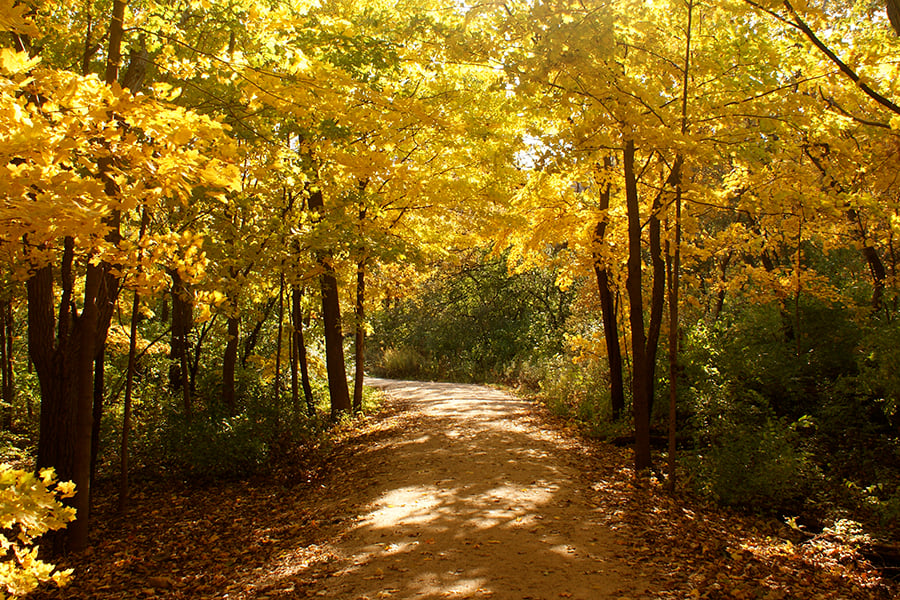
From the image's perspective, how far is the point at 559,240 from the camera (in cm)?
946

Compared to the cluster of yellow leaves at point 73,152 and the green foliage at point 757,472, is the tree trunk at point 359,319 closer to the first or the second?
the green foliage at point 757,472

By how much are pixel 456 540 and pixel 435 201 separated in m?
6.22

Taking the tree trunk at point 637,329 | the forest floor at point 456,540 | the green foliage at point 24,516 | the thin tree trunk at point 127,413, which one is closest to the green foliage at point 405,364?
the forest floor at point 456,540

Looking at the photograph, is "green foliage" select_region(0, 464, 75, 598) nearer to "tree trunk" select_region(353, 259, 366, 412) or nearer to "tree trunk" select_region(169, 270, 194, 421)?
"tree trunk" select_region(169, 270, 194, 421)

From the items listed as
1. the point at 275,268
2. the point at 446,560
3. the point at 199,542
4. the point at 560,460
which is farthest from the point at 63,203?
the point at 560,460

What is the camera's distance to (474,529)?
5.19 m

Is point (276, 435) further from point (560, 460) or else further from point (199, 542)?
point (560, 460)

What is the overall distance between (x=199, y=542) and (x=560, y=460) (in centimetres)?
443

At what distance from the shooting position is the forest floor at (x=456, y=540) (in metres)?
4.25

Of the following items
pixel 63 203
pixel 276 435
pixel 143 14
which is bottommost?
pixel 276 435

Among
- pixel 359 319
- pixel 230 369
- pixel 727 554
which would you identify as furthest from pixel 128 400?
pixel 727 554

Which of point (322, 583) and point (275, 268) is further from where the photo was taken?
point (275, 268)

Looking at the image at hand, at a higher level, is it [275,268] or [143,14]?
[143,14]

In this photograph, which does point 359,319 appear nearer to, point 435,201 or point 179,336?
point 435,201
